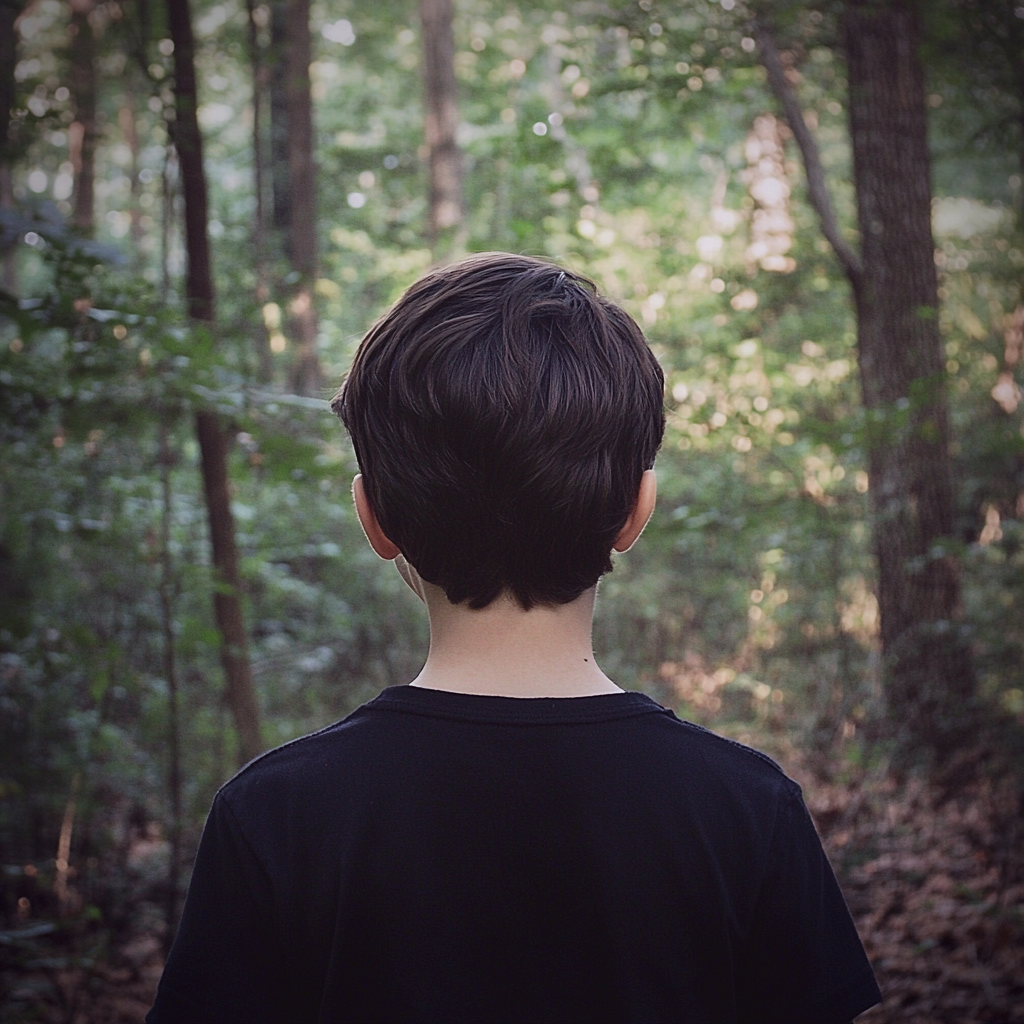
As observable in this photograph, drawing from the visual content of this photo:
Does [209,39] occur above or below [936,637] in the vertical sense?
above

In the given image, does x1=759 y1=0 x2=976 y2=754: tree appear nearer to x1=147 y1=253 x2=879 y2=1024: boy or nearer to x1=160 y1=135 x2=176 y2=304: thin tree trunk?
x1=160 y1=135 x2=176 y2=304: thin tree trunk

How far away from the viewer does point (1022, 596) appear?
5.17 m

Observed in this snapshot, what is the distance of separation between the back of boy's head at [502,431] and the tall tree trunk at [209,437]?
269 centimetres

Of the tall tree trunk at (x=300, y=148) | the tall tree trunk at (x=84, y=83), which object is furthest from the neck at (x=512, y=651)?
the tall tree trunk at (x=300, y=148)

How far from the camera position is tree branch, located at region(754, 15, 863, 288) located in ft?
20.2

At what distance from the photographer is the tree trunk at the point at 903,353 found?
5387mm

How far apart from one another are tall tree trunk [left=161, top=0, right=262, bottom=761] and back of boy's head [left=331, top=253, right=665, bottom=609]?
106 inches

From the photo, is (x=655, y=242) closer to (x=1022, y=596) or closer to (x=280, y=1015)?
(x=1022, y=596)

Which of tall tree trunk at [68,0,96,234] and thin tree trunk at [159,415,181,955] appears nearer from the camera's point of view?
thin tree trunk at [159,415,181,955]

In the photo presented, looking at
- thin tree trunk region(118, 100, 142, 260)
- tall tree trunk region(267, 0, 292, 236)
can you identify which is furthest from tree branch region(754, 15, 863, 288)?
thin tree trunk region(118, 100, 142, 260)

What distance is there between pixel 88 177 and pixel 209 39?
173 inches

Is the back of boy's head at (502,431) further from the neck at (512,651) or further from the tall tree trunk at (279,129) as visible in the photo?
the tall tree trunk at (279,129)

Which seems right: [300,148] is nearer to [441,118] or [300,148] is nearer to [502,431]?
[441,118]

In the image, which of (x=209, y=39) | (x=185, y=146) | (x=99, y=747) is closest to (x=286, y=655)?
(x=99, y=747)
